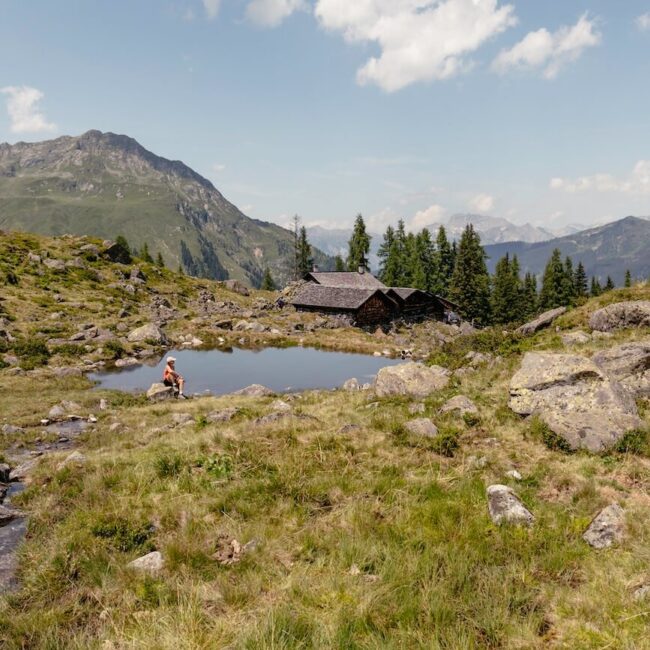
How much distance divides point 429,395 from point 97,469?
11261 mm

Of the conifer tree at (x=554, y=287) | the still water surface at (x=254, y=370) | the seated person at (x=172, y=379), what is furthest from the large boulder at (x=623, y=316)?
the conifer tree at (x=554, y=287)

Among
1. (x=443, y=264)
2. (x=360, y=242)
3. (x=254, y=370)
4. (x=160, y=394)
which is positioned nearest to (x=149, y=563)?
(x=160, y=394)

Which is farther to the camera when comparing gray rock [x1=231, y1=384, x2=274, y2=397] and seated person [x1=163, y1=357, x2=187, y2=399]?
gray rock [x1=231, y1=384, x2=274, y2=397]

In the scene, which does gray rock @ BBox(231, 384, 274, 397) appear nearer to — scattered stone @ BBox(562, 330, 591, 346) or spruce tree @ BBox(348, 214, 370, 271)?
scattered stone @ BBox(562, 330, 591, 346)

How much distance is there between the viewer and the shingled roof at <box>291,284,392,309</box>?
182ft

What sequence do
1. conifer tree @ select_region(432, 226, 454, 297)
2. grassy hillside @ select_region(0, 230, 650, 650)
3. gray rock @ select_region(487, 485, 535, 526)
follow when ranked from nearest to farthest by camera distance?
grassy hillside @ select_region(0, 230, 650, 650), gray rock @ select_region(487, 485, 535, 526), conifer tree @ select_region(432, 226, 454, 297)

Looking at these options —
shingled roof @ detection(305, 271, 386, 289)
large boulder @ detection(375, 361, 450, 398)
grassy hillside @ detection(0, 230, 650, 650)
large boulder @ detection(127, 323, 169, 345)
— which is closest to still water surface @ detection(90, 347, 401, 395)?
large boulder @ detection(127, 323, 169, 345)

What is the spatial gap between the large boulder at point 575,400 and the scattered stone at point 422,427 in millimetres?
2716

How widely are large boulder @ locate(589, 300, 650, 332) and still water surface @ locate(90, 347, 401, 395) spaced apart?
1486 centimetres

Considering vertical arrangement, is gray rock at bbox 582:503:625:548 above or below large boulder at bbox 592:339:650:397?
below

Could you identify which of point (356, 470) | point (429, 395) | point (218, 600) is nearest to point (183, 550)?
point (218, 600)

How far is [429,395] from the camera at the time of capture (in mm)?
16344

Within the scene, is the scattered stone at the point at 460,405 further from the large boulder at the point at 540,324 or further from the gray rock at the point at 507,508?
the large boulder at the point at 540,324

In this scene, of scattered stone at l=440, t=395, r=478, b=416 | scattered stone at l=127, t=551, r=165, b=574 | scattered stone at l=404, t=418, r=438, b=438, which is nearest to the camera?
scattered stone at l=127, t=551, r=165, b=574
